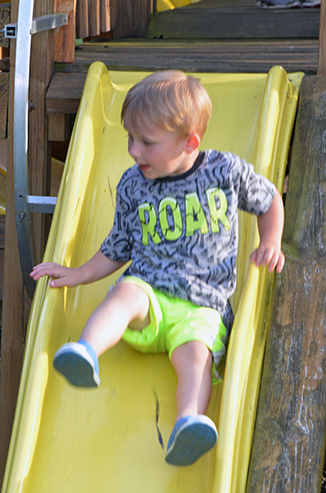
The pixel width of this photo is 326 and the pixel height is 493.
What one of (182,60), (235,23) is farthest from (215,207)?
(235,23)

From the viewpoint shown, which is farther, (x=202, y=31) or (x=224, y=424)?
(x=202, y=31)

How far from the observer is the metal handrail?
2000 mm

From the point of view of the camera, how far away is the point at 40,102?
7.61ft

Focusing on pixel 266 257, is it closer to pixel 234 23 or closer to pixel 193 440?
pixel 193 440

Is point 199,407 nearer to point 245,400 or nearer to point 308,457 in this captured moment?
point 245,400

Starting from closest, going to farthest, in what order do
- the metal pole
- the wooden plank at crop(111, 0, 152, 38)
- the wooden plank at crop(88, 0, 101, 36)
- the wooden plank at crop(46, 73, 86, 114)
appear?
the metal pole, the wooden plank at crop(46, 73, 86, 114), the wooden plank at crop(88, 0, 101, 36), the wooden plank at crop(111, 0, 152, 38)

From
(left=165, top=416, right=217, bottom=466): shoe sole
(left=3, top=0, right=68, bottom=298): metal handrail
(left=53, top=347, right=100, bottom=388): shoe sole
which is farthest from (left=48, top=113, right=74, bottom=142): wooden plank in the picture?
(left=165, top=416, right=217, bottom=466): shoe sole

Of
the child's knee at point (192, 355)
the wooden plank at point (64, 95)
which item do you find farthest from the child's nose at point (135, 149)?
the wooden plank at point (64, 95)

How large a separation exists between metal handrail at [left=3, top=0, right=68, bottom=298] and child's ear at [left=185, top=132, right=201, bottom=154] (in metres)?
0.76

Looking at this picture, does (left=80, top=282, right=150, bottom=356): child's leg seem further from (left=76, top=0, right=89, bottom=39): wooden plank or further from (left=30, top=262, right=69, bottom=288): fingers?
(left=76, top=0, right=89, bottom=39): wooden plank

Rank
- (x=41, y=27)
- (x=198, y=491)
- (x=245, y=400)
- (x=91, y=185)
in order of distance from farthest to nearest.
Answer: (x=41, y=27), (x=91, y=185), (x=245, y=400), (x=198, y=491)

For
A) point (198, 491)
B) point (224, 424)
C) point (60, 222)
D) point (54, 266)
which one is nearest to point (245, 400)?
point (224, 424)

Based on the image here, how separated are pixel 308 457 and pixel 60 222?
3.41 ft

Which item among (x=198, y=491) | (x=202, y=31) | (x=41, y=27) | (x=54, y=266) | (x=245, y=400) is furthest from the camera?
(x=202, y=31)
